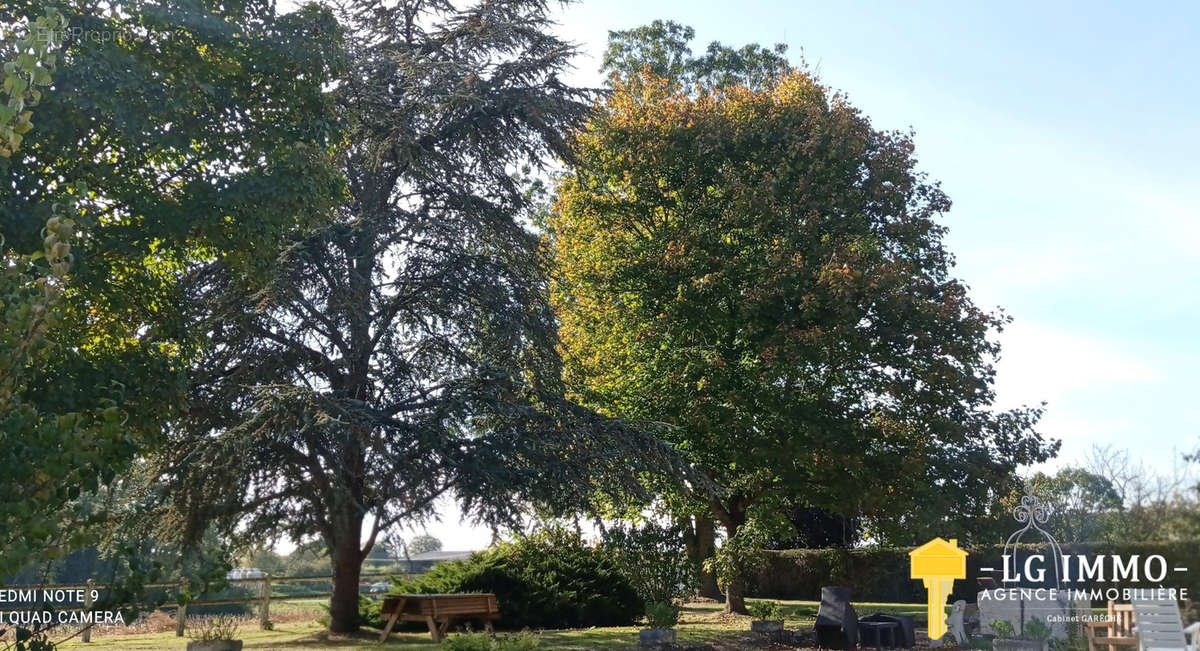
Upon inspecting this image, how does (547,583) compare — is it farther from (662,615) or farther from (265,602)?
(265,602)

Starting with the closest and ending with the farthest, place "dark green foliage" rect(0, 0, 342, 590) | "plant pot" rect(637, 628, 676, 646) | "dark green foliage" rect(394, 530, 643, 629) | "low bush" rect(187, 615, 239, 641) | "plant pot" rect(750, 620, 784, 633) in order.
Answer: "dark green foliage" rect(0, 0, 342, 590) < "low bush" rect(187, 615, 239, 641) < "plant pot" rect(637, 628, 676, 646) < "plant pot" rect(750, 620, 784, 633) < "dark green foliage" rect(394, 530, 643, 629)

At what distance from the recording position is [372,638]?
604 inches

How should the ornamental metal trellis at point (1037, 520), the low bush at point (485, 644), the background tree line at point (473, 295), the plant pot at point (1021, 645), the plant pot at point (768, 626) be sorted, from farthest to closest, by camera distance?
1. the plant pot at point (768, 626)
2. the ornamental metal trellis at point (1037, 520)
3. the low bush at point (485, 644)
4. the plant pot at point (1021, 645)
5. the background tree line at point (473, 295)

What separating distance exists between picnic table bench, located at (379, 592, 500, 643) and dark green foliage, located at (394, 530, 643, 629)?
67.0 inches

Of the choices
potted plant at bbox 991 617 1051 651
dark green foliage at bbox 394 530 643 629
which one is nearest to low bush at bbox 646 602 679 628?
dark green foliage at bbox 394 530 643 629

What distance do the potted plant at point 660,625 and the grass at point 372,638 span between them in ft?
0.83

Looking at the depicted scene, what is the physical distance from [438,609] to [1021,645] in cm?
796

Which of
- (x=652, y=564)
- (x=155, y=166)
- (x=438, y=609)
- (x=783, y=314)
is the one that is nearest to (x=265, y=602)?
(x=438, y=609)

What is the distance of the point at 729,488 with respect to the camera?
66.0ft

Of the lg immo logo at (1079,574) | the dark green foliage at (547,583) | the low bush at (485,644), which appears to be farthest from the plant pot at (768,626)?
the low bush at (485,644)

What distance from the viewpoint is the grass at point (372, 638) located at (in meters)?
13.8

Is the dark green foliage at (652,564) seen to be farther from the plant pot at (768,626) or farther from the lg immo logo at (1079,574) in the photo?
the lg immo logo at (1079,574)

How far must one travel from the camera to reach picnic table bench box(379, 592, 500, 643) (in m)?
14.9

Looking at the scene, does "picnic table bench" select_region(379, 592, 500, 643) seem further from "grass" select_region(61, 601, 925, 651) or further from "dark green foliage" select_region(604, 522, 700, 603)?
"dark green foliage" select_region(604, 522, 700, 603)
